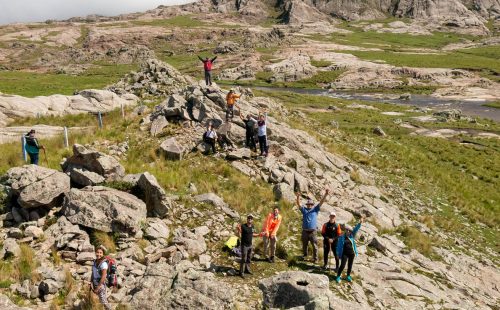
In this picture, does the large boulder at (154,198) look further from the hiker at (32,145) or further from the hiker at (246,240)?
the hiker at (32,145)

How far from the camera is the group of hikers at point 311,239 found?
587 inches

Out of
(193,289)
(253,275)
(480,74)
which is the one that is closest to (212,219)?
(253,275)

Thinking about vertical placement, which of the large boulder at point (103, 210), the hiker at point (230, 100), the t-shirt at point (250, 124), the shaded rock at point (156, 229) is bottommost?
the shaded rock at point (156, 229)

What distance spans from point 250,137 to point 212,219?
9068 mm

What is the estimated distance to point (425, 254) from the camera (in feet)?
72.6

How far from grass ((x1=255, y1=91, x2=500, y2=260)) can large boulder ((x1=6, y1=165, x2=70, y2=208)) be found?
1900cm

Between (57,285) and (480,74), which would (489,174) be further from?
(480,74)

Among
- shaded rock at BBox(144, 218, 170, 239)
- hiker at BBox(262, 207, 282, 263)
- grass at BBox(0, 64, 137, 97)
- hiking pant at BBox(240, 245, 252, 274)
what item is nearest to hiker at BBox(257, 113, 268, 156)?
hiker at BBox(262, 207, 282, 263)

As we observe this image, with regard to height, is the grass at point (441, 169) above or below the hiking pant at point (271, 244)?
below

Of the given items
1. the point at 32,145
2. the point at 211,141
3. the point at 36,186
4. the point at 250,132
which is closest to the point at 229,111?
the point at 250,132

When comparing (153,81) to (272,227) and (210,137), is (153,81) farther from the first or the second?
(272,227)

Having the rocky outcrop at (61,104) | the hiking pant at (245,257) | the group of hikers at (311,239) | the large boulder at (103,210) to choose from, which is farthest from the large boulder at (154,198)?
the rocky outcrop at (61,104)

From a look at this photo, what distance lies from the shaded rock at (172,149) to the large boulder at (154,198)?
717cm

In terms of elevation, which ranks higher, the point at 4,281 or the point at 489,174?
the point at 4,281
